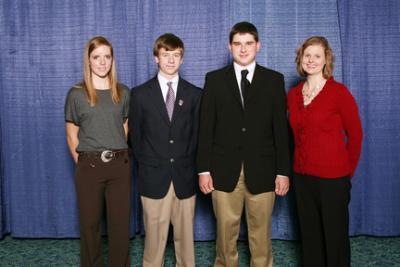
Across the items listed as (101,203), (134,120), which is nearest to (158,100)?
(134,120)

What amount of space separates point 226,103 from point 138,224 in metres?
1.56

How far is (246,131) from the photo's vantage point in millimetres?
2234

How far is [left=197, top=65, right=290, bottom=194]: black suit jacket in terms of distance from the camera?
2238 millimetres

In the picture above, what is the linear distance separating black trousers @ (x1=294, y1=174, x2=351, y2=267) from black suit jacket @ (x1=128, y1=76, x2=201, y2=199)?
638 millimetres

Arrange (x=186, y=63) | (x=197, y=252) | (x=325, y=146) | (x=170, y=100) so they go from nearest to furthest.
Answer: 1. (x=325, y=146)
2. (x=170, y=100)
3. (x=197, y=252)
4. (x=186, y=63)

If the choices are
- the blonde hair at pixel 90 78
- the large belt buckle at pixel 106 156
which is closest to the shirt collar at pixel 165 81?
the blonde hair at pixel 90 78

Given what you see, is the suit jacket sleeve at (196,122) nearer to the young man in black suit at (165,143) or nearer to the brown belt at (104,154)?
the young man in black suit at (165,143)

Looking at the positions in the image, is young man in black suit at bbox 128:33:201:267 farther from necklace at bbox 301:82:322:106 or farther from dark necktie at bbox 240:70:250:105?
necklace at bbox 301:82:322:106

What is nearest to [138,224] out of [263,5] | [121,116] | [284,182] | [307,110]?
[121,116]

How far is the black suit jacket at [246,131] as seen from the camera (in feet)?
7.34

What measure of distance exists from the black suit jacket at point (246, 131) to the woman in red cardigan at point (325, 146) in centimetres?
11

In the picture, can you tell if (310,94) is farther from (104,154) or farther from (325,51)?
(104,154)

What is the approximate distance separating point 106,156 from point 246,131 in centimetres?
78

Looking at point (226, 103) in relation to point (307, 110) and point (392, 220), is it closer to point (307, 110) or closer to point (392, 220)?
point (307, 110)
